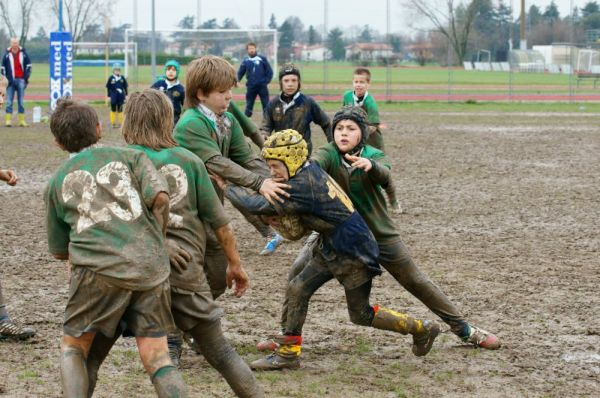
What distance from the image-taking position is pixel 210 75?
5.89 metres

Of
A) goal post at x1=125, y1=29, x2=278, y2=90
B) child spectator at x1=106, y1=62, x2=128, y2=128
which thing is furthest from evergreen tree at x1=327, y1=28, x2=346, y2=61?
child spectator at x1=106, y1=62, x2=128, y2=128

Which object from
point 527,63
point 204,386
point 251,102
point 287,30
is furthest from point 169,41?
point 204,386

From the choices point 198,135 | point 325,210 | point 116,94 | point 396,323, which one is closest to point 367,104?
point 396,323

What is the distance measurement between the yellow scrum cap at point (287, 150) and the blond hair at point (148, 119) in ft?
2.44

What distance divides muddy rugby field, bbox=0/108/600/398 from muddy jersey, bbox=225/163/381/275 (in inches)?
32.7

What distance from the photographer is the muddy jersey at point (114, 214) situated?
4.42 meters

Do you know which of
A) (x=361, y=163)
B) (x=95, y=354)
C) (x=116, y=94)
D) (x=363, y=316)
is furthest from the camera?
(x=116, y=94)

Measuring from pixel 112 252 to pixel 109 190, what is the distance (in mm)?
278

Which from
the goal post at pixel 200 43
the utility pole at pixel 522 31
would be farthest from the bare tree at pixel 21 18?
the utility pole at pixel 522 31

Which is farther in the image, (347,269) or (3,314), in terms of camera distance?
(3,314)

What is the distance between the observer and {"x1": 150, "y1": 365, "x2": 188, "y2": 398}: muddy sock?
14.8ft

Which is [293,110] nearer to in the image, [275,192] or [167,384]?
[275,192]

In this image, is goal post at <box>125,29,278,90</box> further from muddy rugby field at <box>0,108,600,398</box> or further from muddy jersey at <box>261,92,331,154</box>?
muddy jersey at <box>261,92,331,154</box>

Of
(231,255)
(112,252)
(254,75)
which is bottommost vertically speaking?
(231,255)
